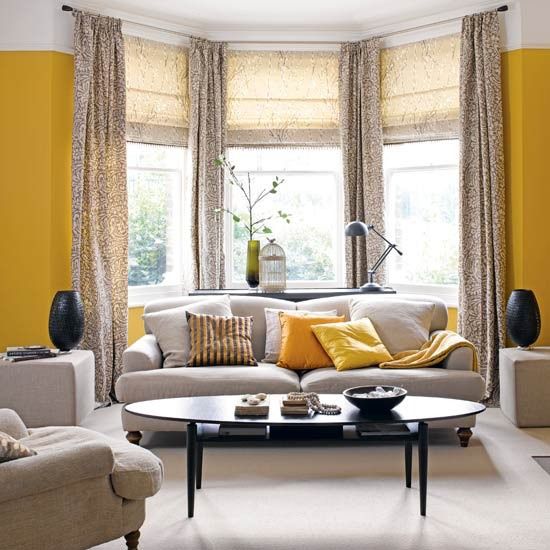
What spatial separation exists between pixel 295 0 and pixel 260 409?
3.71m

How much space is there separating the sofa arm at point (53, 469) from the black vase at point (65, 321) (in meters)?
2.70

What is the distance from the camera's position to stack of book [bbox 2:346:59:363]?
530 centimetres

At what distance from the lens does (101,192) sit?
247 inches

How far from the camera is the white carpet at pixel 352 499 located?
11.1 feet

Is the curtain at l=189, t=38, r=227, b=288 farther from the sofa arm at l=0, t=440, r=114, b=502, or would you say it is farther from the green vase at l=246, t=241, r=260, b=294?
the sofa arm at l=0, t=440, r=114, b=502

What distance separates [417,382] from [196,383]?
1309mm

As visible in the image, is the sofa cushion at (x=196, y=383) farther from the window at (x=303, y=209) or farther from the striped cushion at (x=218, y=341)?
the window at (x=303, y=209)

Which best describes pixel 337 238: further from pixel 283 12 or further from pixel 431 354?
pixel 431 354

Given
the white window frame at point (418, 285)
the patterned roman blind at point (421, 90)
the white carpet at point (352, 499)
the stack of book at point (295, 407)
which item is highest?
the patterned roman blind at point (421, 90)

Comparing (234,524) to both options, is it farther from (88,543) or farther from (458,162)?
(458,162)

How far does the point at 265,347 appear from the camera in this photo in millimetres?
5570

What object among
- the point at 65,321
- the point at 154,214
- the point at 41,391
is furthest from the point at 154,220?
the point at 41,391

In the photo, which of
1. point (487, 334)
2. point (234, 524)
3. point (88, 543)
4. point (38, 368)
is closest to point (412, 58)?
point (487, 334)

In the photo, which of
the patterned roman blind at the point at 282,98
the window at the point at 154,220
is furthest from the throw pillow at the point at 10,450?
the patterned roman blind at the point at 282,98
